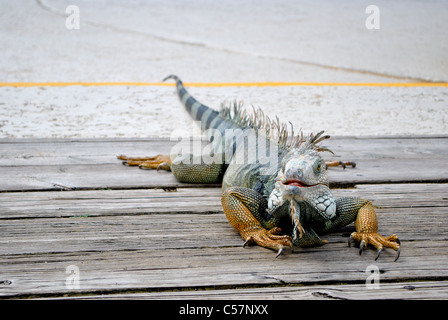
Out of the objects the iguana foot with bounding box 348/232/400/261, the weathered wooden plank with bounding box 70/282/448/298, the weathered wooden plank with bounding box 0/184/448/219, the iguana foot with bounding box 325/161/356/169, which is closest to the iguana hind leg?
the weathered wooden plank with bounding box 0/184/448/219

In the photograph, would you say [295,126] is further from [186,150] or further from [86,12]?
[86,12]

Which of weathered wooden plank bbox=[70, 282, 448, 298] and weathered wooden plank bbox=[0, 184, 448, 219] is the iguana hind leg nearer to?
weathered wooden plank bbox=[0, 184, 448, 219]

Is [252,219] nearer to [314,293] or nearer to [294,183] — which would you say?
[294,183]

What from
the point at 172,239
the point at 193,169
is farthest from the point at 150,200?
the point at 172,239

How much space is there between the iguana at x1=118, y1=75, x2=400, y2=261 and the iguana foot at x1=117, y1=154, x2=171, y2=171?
5.0 inches

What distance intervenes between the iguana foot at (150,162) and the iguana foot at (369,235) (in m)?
1.54

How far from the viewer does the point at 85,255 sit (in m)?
2.33

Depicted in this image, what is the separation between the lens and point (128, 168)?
3.64 metres

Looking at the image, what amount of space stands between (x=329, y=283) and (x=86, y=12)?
13.1 m

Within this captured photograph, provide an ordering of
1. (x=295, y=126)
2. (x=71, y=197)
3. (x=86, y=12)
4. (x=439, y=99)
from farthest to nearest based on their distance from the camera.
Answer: (x=86, y=12), (x=439, y=99), (x=295, y=126), (x=71, y=197)

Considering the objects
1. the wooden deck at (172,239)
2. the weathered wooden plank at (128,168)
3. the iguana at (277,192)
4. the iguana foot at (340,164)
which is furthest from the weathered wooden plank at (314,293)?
the iguana foot at (340,164)

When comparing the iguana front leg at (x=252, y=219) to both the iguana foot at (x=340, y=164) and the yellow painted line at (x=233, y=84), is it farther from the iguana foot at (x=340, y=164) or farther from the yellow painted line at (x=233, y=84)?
the yellow painted line at (x=233, y=84)

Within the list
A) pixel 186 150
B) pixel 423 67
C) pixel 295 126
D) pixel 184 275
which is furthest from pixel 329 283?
pixel 423 67

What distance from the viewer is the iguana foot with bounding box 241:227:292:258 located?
7.77 feet
